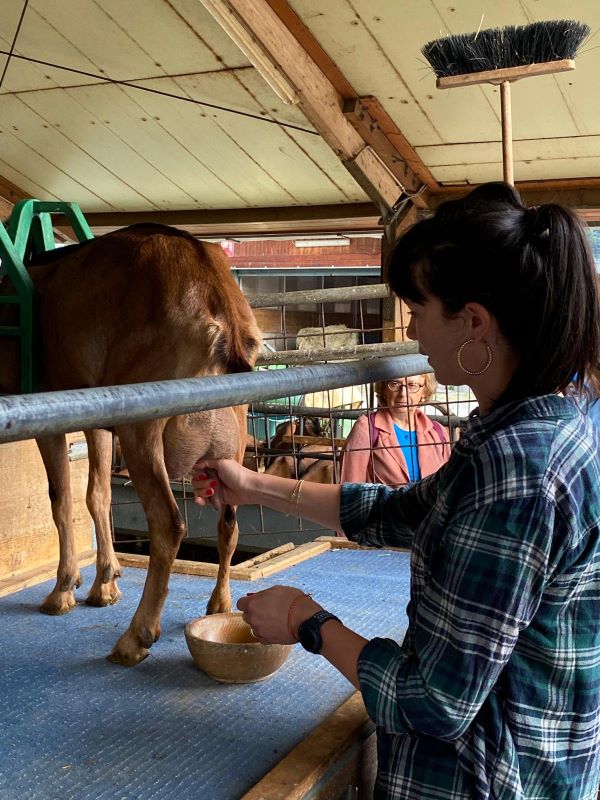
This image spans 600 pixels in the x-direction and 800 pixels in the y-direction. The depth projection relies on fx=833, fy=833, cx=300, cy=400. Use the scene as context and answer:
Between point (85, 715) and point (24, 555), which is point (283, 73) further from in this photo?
point (85, 715)

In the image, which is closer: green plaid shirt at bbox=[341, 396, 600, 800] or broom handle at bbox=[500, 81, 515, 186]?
green plaid shirt at bbox=[341, 396, 600, 800]

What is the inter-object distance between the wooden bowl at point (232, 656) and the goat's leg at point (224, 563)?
49cm

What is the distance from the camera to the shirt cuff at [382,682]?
116 cm

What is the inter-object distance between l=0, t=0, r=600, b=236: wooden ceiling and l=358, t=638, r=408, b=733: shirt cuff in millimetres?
3683

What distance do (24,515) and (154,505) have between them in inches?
37.3

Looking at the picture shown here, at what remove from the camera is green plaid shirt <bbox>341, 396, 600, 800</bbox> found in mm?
1103

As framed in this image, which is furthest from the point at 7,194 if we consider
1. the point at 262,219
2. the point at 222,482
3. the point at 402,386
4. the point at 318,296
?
the point at 222,482

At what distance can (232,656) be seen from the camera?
6.37 feet

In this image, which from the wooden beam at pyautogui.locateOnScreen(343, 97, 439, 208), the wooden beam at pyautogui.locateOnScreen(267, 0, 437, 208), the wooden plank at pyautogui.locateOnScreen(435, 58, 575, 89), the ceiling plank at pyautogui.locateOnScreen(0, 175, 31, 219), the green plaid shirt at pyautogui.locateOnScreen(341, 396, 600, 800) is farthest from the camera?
the ceiling plank at pyautogui.locateOnScreen(0, 175, 31, 219)

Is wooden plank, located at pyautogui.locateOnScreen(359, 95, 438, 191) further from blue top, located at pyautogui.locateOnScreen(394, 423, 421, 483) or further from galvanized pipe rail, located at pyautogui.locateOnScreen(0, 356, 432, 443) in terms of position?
galvanized pipe rail, located at pyautogui.locateOnScreen(0, 356, 432, 443)

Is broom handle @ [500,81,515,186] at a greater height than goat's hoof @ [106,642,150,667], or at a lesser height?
greater

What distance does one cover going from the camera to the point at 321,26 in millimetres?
4434

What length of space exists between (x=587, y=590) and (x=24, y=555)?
2.34m

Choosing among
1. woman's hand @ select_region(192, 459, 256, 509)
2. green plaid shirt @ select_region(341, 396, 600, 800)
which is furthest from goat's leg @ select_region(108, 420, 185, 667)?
green plaid shirt @ select_region(341, 396, 600, 800)
